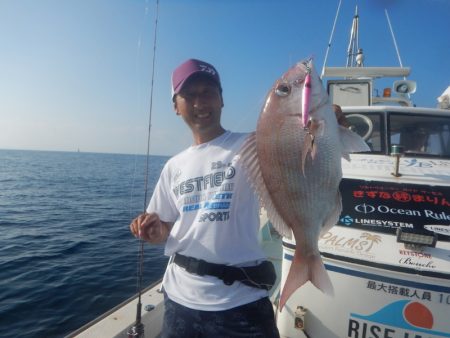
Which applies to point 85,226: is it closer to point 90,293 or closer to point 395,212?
point 90,293

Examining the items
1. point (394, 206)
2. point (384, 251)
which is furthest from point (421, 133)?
point (384, 251)

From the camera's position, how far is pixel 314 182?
1.66 m

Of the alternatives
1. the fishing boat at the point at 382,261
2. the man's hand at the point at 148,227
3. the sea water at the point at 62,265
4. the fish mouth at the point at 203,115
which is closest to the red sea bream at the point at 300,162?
the fishing boat at the point at 382,261

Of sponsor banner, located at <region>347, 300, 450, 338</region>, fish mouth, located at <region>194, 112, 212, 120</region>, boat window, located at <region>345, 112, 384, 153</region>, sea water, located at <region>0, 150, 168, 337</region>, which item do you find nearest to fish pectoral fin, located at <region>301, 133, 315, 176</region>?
fish mouth, located at <region>194, 112, 212, 120</region>

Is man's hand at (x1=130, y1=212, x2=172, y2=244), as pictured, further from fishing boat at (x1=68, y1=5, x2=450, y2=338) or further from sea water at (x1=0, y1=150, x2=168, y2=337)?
sea water at (x1=0, y1=150, x2=168, y2=337)

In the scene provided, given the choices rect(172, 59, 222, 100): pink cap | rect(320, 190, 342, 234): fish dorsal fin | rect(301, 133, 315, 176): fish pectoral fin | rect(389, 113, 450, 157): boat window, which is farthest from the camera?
rect(389, 113, 450, 157): boat window

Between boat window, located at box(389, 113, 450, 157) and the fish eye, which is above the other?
boat window, located at box(389, 113, 450, 157)

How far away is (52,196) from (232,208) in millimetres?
21089

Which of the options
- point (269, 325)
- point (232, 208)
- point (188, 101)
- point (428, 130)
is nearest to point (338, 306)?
point (269, 325)

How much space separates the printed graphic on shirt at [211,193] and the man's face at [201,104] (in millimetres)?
298

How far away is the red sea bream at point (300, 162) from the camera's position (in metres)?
1.61

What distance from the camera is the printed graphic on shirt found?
2.01m

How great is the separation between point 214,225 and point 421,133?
151 inches

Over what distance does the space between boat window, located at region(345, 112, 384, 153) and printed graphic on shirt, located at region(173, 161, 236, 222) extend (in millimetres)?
2795
